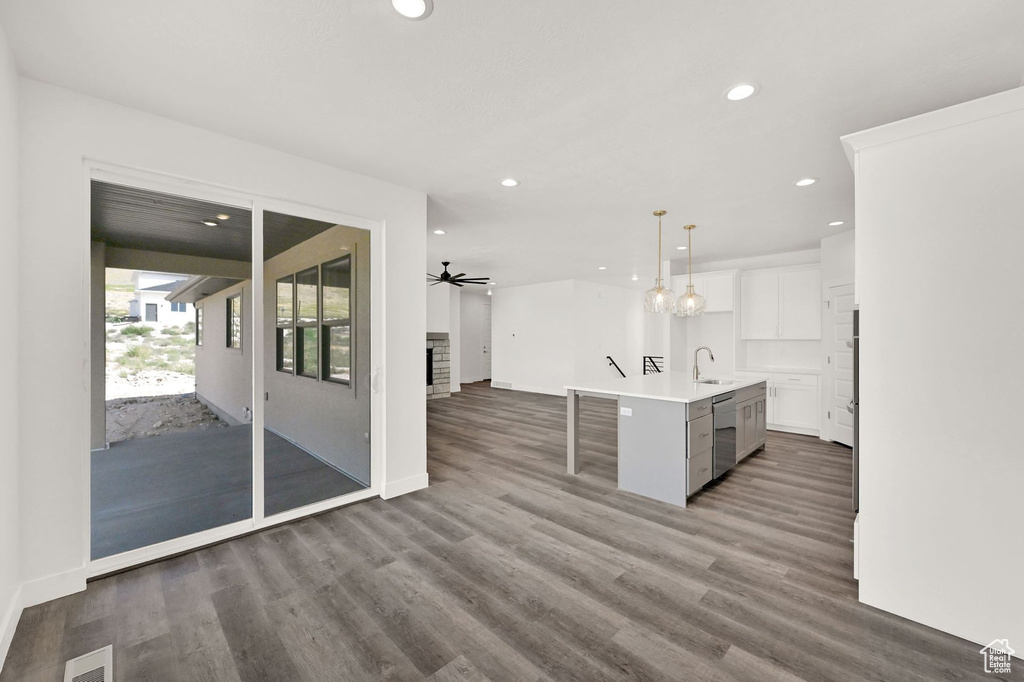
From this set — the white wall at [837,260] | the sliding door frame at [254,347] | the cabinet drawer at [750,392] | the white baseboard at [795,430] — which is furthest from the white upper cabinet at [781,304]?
the sliding door frame at [254,347]

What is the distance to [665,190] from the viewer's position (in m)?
3.78

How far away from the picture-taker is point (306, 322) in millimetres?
3498

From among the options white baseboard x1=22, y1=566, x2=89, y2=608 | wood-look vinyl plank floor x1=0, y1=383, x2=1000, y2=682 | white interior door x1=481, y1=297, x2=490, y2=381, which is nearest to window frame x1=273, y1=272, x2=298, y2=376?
wood-look vinyl plank floor x1=0, y1=383, x2=1000, y2=682

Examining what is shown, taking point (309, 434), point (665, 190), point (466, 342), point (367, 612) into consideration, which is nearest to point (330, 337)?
point (309, 434)

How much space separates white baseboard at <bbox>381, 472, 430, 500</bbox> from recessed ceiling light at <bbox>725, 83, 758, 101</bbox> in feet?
11.6

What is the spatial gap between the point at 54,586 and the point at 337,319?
220cm

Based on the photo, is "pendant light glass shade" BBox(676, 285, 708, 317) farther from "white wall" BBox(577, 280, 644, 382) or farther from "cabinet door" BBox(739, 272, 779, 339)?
"white wall" BBox(577, 280, 644, 382)

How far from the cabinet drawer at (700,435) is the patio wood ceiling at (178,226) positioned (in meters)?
3.39

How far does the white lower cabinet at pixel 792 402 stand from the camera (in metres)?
5.80

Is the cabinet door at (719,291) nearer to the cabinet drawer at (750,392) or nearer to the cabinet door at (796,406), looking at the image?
the cabinet door at (796,406)

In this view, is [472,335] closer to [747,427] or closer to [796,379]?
[796,379]

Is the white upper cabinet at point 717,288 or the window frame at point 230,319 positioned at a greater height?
the white upper cabinet at point 717,288

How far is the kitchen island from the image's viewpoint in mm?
3449

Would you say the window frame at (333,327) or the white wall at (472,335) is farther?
the white wall at (472,335)
